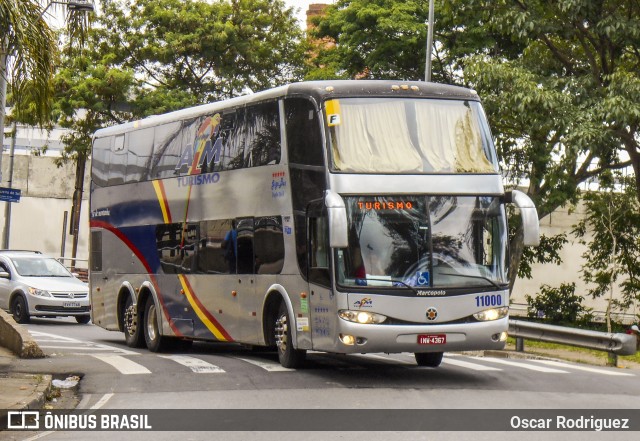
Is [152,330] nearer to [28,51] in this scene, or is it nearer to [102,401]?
[28,51]

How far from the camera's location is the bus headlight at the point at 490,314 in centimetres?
1501

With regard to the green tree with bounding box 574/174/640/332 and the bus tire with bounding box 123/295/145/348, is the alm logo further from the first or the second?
the green tree with bounding box 574/174/640/332

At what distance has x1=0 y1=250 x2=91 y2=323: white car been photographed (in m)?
29.1

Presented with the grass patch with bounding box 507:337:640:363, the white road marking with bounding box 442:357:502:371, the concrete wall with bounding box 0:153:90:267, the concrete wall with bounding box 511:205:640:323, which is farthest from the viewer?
the concrete wall with bounding box 0:153:90:267

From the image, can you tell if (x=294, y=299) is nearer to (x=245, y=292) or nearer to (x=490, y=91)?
(x=245, y=292)

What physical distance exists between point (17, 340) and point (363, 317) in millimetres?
6318

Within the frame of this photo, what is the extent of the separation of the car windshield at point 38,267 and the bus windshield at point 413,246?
56.4ft

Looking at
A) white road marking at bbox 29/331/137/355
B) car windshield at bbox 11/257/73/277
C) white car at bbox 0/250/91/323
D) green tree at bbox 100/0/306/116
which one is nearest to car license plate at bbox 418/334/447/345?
white road marking at bbox 29/331/137/355

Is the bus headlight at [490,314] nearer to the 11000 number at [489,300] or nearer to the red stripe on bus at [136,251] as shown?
the 11000 number at [489,300]

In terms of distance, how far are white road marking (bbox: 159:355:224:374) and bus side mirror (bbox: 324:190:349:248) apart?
3023 mm

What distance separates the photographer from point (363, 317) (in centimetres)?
1460

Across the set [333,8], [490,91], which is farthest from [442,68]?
[490,91]

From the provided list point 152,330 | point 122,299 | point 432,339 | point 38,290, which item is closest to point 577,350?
point 152,330

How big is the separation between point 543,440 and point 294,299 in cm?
619
